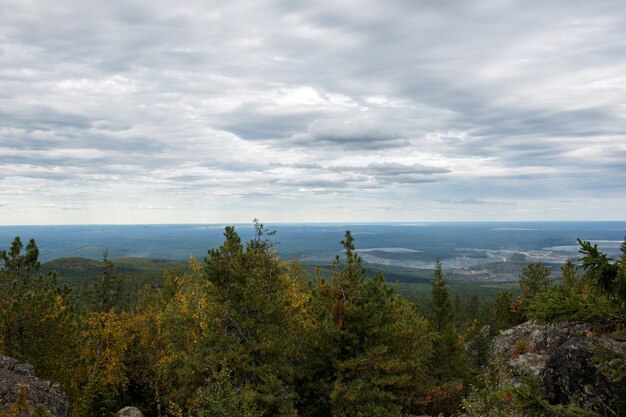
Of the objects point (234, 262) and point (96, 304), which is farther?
point (96, 304)

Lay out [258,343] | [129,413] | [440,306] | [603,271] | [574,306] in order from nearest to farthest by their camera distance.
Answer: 1. [603,271]
2. [574,306]
3. [258,343]
4. [129,413]
5. [440,306]

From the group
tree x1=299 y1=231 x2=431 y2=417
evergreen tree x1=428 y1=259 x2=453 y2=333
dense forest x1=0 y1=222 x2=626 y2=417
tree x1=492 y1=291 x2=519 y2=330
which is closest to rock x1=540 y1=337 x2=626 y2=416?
dense forest x1=0 y1=222 x2=626 y2=417

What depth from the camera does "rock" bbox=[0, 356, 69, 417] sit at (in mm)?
15732

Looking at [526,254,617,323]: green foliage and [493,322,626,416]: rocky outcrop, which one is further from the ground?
[526,254,617,323]: green foliage

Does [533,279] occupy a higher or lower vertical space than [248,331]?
lower

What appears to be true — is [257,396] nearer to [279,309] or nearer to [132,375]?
[279,309]

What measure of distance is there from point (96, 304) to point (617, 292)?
48879 millimetres

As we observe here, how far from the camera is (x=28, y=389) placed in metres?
16.9

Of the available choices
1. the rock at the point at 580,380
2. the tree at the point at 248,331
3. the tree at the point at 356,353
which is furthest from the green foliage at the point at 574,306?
the tree at the point at 248,331

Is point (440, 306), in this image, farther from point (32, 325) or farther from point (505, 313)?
point (32, 325)

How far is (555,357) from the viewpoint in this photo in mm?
13805

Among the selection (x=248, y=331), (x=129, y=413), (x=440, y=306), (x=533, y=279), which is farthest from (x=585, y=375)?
(x=533, y=279)

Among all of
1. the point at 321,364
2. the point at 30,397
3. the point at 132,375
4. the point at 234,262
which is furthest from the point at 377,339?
the point at 132,375

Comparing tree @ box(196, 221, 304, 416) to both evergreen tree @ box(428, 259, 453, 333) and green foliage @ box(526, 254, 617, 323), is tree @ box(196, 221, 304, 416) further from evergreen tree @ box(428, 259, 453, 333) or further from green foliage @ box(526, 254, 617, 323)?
evergreen tree @ box(428, 259, 453, 333)
